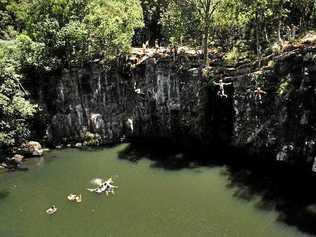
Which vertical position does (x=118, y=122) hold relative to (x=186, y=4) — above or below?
below

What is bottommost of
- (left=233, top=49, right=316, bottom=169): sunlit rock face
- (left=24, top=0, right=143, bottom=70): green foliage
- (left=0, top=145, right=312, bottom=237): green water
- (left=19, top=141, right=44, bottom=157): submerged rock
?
(left=0, top=145, right=312, bottom=237): green water

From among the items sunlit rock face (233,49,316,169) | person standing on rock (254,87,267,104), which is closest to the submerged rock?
sunlit rock face (233,49,316,169)

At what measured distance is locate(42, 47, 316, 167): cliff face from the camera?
125 feet

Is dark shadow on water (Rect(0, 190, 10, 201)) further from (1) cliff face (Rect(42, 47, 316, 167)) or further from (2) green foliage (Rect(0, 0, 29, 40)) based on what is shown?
(2) green foliage (Rect(0, 0, 29, 40))

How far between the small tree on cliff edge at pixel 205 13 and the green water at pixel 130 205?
43.9 ft

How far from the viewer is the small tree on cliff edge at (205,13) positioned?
44906 millimetres

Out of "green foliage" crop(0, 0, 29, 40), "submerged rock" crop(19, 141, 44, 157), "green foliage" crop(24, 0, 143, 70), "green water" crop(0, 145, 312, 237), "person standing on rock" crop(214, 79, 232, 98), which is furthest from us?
"green foliage" crop(0, 0, 29, 40)

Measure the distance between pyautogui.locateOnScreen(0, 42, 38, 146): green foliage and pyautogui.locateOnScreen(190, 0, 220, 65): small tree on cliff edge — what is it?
1926 centimetres

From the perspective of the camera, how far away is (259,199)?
34000 millimetres

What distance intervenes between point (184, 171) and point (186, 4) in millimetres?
19850

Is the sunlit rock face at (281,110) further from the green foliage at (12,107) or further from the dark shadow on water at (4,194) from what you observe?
the dark shadow on water at (4,194)

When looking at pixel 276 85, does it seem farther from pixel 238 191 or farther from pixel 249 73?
pixel 238 191

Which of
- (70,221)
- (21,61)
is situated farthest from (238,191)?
(21,61)

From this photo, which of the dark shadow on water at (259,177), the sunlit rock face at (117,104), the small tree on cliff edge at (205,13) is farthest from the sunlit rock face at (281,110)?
the sunlit rock face at (117,104)
